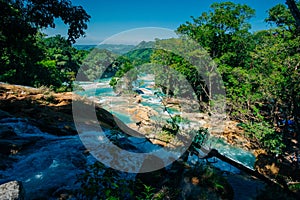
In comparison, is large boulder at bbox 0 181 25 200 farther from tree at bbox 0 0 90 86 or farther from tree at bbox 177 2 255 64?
tree at bbox 177 2 255 64

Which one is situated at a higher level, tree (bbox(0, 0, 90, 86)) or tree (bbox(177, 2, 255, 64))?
tree (bbox(177, 2, 255, 64))

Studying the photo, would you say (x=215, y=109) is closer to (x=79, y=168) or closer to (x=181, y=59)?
(x=181, y=59)

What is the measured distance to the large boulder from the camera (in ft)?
4.81

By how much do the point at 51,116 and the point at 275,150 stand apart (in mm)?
7657

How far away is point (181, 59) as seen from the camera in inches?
736

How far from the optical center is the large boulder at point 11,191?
147 centimetres

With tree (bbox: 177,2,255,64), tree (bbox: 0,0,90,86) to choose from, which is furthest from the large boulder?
tree (bbox: 177,2,255,64)

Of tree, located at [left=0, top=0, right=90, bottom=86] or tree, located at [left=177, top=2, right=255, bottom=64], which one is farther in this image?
tree, located at [left=177, top=2, right=255, bottom=64]

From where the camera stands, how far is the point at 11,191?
152 centimetres

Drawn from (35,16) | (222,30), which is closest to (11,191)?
(35,16)

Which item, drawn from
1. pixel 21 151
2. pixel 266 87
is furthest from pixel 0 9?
pixel 266 87

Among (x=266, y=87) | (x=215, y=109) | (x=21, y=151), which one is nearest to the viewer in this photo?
(x=21, y=151)

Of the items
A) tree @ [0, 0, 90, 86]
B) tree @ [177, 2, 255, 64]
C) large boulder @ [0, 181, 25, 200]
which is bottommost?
large boulder @ [0, 181, 25, 200]

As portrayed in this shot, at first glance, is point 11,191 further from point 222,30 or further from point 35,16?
point 222,30
